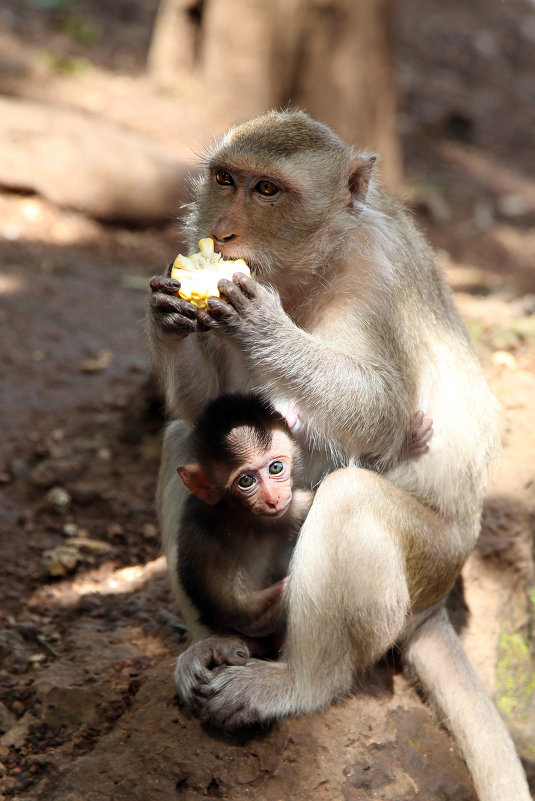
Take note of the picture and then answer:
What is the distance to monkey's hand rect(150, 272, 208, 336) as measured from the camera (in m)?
3.68

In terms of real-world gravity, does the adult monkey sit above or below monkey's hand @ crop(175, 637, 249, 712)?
above

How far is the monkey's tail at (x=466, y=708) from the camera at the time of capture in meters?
3.90

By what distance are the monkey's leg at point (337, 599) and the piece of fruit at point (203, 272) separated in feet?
2.90

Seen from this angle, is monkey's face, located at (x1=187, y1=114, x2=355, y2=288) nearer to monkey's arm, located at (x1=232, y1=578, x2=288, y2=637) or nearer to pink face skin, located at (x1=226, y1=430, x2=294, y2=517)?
pink face skin, located at (x1=226, y1=430, x2=294, y2=517)

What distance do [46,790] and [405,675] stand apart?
164 centimetres

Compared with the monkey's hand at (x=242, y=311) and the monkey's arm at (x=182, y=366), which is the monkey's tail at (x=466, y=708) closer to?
the monkey's arm at (x=182, y=366)

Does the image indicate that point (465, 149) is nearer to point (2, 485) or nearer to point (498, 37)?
point (498, 37)

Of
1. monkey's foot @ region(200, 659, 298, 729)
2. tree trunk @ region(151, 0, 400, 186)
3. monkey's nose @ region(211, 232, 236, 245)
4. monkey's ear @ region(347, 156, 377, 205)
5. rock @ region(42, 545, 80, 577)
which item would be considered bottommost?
monkey's foot @ region(200, 659, 298, 729)

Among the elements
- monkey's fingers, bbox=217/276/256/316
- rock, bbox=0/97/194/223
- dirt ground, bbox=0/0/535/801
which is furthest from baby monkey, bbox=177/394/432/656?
rock, bbox=0/97/194/223

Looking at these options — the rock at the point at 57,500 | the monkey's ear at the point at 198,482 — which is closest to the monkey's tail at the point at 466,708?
the monkey's ear at the point at 198,482

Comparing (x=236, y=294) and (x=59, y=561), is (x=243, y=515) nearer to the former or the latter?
(x=236, y=294)

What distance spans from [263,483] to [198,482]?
0.99 feet

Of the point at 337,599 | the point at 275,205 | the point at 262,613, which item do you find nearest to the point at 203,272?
the point at 275,205

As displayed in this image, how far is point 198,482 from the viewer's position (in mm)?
4039
